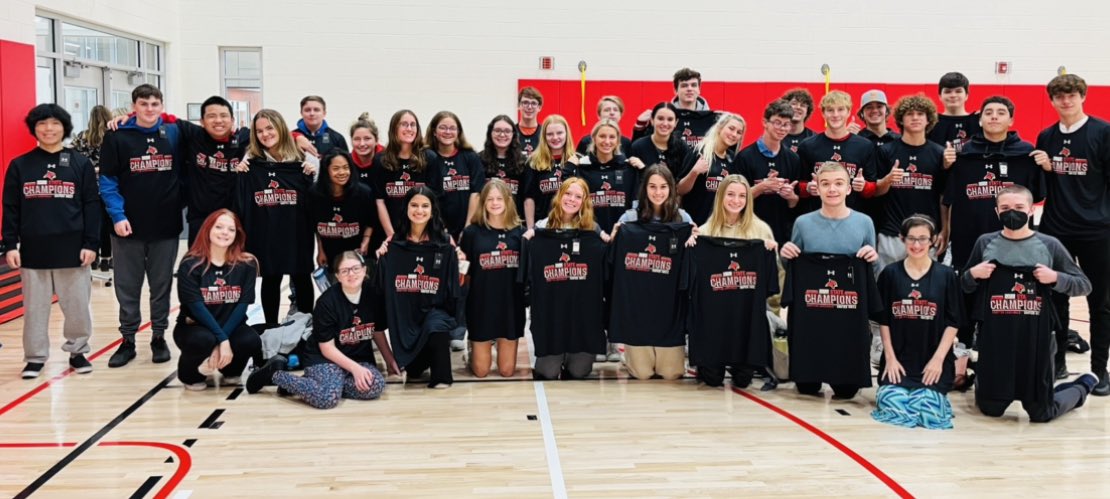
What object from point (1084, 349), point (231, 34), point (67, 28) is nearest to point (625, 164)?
point (1084, 349)

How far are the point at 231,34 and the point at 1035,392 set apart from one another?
1052 cm

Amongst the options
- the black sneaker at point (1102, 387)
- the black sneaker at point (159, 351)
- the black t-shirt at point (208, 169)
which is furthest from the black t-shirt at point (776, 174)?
the black sneaker at point (159, 351)

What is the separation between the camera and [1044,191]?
16.6ft

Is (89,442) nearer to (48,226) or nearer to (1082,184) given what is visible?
(48,226)

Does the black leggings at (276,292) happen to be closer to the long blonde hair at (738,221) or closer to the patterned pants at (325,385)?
the patterned pants at (325,385)

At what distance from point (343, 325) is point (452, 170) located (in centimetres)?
142

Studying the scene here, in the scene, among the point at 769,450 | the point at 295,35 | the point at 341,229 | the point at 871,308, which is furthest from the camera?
the point at 295,35

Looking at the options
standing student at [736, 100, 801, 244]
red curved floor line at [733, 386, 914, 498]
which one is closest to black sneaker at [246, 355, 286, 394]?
red curved floor line at [733, 386, 914, 498]

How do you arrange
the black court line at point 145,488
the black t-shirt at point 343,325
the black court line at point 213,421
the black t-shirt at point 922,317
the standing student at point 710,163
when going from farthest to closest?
the standing student at point 710,163
the black t-shirt at point 343,325
the black t-shirt at point 922,317
the black court line at point 213,421
the black court line at point 145,488

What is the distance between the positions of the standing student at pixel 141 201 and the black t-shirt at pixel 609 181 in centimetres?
272

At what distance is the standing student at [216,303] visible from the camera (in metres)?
4.88

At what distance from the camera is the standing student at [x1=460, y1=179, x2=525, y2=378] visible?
520cm

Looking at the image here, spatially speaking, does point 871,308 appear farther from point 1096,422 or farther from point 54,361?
point 54,361

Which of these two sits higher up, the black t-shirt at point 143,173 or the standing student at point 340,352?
the black t-shirt at point 143,173
